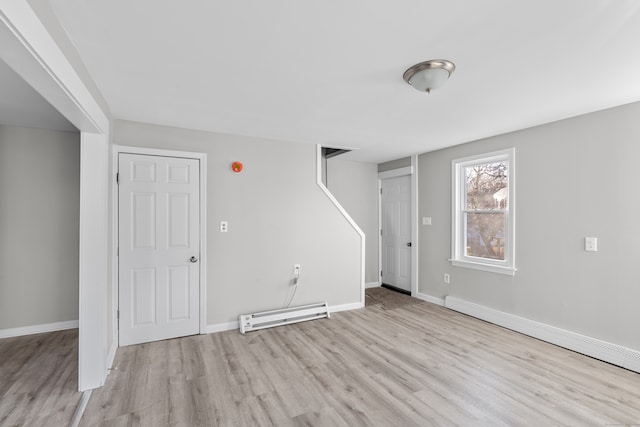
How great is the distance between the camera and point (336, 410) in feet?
6.68

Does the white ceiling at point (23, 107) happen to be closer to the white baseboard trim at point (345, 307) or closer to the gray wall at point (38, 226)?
the gray wall at point (38, 226)

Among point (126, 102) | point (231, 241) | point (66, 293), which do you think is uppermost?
point (126, 102)

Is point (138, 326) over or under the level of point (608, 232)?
under

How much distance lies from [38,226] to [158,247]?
1510 mm

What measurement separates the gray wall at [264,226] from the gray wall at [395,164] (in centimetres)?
155

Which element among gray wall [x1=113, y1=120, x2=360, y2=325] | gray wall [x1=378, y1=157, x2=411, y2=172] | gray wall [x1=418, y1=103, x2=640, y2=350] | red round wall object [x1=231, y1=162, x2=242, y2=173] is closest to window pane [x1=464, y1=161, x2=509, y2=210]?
gray wall [x1=418, y1=103, x2=640, y2=350]

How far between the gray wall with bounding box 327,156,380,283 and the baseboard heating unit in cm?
175

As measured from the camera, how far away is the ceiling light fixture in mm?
1907

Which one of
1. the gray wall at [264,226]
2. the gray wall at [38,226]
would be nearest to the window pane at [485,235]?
the gray wall at [264,226]

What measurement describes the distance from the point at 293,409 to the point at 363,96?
7.83 feet

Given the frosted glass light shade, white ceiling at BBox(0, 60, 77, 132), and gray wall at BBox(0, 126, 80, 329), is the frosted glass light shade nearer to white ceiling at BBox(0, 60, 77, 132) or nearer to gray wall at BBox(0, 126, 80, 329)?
white ceiling at BBox(0, 60, 77, 132)

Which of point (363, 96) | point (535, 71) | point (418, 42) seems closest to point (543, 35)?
point (535, 71)

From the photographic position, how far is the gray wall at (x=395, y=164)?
4.92m

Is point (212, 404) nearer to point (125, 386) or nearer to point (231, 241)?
point (125, 386)
